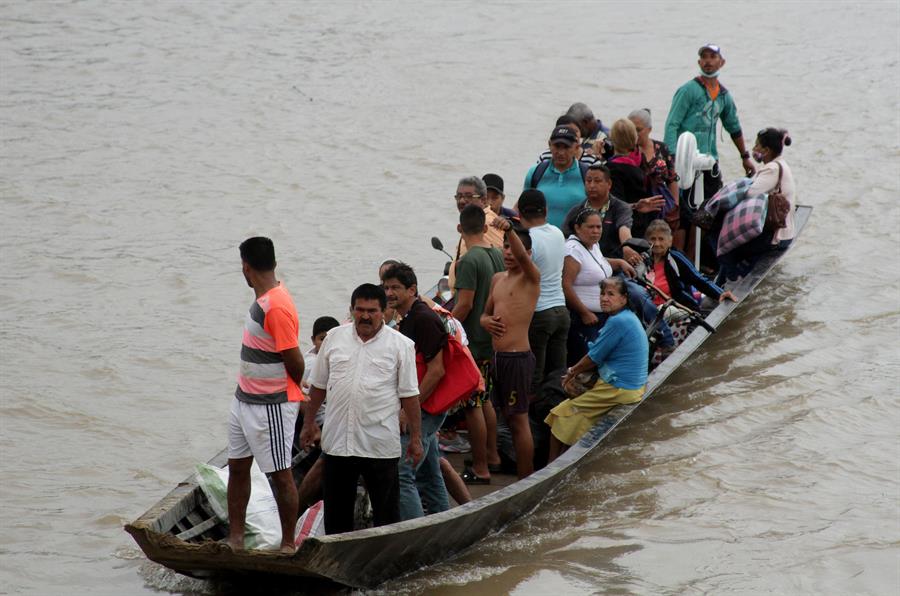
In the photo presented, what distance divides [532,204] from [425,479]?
1921mm

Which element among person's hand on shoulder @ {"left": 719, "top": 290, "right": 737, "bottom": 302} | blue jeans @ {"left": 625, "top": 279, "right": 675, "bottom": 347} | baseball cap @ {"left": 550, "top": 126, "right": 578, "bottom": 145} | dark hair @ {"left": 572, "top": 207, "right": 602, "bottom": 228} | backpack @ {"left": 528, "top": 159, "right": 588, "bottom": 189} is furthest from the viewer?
person's hand on shoulder @ {"left": 719, "top": 290, "right": 737, "bottom": 302}

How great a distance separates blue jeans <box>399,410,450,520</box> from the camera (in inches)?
268

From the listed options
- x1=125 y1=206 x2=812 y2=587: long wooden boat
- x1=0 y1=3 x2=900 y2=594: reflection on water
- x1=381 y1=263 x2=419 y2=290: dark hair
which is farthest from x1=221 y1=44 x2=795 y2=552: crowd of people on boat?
x1=0 y1=3 x2=900 y2=594: reflection on water

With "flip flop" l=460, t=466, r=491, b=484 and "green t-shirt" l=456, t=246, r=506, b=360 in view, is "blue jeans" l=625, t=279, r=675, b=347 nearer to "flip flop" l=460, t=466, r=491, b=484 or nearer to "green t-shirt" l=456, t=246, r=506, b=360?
"green t-shirt" l=456, t=246, r=506, b=360

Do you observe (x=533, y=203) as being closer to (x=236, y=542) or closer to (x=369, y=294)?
(x=369, y=294)

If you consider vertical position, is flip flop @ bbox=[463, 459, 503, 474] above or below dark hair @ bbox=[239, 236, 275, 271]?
below

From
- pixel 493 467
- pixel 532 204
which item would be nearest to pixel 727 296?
pixel 532 204

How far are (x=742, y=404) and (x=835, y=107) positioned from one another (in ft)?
37.4

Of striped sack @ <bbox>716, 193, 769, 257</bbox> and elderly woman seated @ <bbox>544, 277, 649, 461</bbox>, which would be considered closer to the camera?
elderly woman seated @ <bbox>544, 277, 649, 461</bbox>

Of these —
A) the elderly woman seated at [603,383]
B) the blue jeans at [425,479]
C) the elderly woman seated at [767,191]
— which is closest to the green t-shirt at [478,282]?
the elderly woman seated at [603,383]

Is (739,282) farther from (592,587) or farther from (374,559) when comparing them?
(374,559)

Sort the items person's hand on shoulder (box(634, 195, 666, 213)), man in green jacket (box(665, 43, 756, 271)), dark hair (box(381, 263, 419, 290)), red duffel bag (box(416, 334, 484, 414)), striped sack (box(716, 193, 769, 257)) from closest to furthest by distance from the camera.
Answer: dark hair (box(381, 263, 419, 290))
red duffel bag (box(416, 334, 484, 414))
person's hand on shoulder (box(634, 195, 666, 213))
striped sack (box(716, 193, 769, 257))
man in green jacket (box(665, 43, 756, 271))

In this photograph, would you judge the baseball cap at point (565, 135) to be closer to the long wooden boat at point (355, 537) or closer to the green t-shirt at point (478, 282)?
the green t-shirt at point (478, 282)

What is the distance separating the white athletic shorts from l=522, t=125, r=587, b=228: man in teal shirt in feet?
12.2
